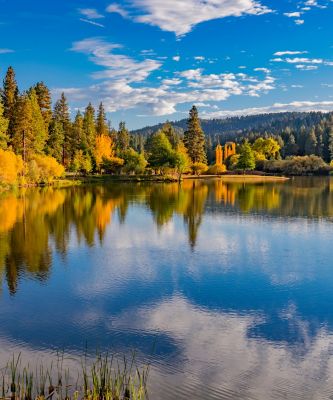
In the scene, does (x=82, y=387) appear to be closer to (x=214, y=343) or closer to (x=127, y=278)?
(x=214, y=343)

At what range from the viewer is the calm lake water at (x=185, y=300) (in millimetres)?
11656

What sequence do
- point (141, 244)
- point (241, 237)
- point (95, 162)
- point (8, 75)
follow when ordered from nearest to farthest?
point (141, 244) < point (241, 237) < point (8, 75) < point (95, 162)

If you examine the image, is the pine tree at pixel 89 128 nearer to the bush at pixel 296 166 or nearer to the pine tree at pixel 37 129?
the pine tree at pixel 37 129

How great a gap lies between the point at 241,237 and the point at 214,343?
16.7m

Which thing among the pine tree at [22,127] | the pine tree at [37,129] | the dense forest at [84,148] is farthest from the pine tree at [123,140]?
the pine tree at [22,127]

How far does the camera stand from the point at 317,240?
92.9 feet

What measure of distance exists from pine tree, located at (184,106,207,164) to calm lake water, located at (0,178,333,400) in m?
80.2

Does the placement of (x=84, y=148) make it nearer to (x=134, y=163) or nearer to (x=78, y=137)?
(x=78, y=137)

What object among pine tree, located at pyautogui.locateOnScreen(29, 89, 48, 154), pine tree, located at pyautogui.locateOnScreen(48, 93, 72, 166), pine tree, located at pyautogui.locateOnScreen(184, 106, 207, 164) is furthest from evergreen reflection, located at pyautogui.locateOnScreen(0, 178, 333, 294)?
pine tree, located at pyautogui.locateOnScreen(184, 106, 207, 164)

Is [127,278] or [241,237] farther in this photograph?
[241,237]

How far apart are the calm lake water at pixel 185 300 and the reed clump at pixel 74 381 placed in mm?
481

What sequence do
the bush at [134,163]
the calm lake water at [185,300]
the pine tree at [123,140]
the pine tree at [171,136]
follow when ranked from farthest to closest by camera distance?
the pine tree at [123,140]
the pine tree at [171,136]
the bush at [134,163]
the calm lake water at [185,300]

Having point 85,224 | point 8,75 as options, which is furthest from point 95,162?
point 85,224

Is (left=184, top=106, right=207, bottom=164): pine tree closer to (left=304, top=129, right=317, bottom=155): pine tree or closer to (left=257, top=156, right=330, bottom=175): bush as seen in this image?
(left=257, top=156, right=330, bottom=175): bush
